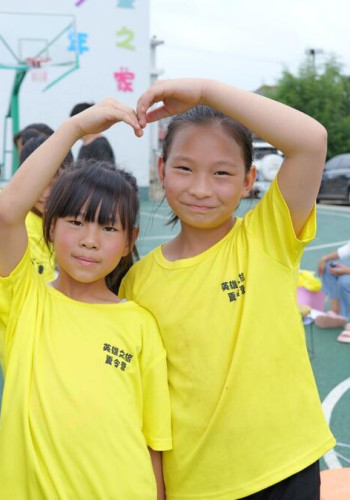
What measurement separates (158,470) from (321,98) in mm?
23049

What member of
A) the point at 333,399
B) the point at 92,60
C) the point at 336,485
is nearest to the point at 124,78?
the point at 92,60

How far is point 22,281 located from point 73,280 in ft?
0.43

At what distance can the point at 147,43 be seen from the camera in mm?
13586

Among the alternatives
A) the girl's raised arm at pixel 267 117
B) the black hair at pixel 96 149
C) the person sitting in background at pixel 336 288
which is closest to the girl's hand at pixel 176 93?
the girl's raised arm at pixel 267 117

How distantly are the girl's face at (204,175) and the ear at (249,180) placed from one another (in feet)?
0.15

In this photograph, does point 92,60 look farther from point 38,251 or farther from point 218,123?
point 218,123

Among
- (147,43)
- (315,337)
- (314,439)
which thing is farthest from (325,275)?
(147,43)

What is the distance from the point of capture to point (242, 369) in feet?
4.55

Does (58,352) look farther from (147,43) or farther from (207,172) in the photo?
(147,43)

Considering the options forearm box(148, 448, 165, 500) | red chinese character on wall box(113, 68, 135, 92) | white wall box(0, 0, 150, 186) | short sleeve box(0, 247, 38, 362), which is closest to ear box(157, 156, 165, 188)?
short sleeve box(0, 247, 38, 362)

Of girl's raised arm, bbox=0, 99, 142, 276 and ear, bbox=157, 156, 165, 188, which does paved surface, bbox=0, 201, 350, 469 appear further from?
girl's raised arm, bbox=0, 99, 142, 276

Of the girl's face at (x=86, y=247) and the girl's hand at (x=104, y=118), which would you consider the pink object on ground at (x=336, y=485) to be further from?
the girl's hand at (x=104, y=118)

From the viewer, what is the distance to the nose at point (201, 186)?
1.41 metres

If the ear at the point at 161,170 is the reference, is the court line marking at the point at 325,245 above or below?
below
